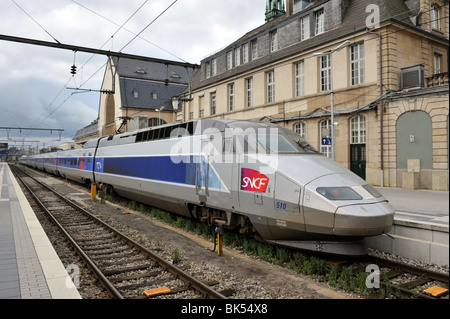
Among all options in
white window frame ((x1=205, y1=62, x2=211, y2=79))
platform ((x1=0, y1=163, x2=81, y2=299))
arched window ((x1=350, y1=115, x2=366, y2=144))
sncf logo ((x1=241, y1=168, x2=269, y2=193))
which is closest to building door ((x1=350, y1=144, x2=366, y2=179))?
arched window ((x1=350, y1=115, x2=366, y2=144))

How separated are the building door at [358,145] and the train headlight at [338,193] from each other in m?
14.0

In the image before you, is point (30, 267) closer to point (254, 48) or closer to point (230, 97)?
point (254, 48)

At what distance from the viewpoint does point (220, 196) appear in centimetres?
785

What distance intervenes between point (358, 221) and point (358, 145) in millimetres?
14749

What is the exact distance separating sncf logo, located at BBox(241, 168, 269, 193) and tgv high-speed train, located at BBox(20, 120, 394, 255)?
0.02 metres

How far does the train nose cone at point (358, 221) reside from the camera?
563 centimetres

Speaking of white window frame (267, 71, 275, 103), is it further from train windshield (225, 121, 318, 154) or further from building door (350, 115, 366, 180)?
train windshield (225, 121, 318, 154)

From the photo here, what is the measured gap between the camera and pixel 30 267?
243 inches

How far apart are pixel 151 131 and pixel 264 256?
22.5ft

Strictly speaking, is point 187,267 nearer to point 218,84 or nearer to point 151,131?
point 151,131

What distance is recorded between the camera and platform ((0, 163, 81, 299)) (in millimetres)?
5023

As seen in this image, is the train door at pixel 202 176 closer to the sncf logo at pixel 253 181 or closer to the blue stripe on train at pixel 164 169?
the blue stripe on train at pixel 164 169

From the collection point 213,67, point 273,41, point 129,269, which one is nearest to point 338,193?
point 129,269

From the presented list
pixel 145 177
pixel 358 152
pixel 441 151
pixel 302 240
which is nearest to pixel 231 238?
Result: pixel 302 240
